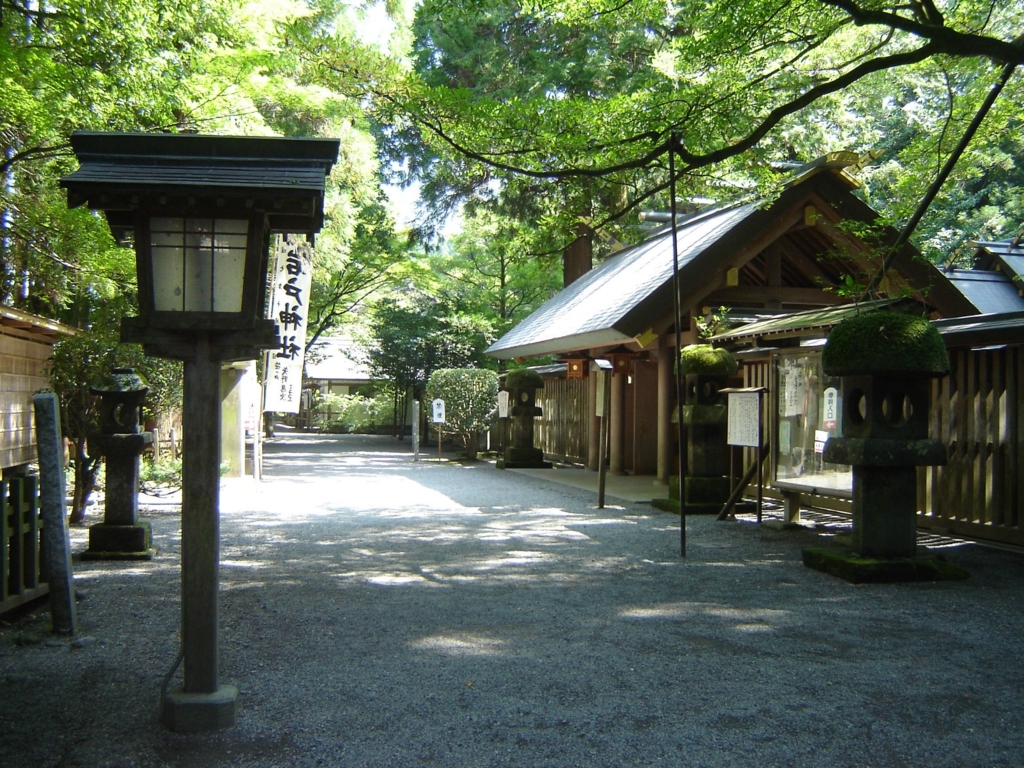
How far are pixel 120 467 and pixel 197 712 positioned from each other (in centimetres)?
442

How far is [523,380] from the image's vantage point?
19.2 m

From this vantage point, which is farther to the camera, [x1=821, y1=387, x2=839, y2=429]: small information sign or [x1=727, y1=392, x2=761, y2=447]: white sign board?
[x1=727, y1=392, x2=761, y2=447]: white sign board

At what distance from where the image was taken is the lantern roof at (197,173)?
3.87m

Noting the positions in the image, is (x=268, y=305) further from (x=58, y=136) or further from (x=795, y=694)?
(x=795, y=694)

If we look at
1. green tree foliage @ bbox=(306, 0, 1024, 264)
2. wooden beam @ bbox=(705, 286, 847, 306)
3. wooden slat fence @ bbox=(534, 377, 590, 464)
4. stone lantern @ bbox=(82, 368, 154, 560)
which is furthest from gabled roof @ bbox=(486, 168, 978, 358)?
stone lantern @ bbox=(82, 368, 154, 560)

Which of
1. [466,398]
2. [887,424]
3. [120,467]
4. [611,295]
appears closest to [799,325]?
[887,424]

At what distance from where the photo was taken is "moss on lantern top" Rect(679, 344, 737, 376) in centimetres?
1111

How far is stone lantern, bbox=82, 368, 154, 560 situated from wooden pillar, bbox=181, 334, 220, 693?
13.9 ft

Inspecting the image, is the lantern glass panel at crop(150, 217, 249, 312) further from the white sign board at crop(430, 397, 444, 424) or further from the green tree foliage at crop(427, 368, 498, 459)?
the green tree foliage at crop(427, 368, 498, 459)

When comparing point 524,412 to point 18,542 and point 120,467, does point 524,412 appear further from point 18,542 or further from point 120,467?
point 18,542

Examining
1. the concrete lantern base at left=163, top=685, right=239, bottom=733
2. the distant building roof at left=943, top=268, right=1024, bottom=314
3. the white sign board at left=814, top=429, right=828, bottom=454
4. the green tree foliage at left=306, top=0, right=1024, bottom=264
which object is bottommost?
the concrete lantern base at left=163, top=685, right=239, bottom=733

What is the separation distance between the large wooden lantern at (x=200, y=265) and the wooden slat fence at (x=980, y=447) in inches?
273

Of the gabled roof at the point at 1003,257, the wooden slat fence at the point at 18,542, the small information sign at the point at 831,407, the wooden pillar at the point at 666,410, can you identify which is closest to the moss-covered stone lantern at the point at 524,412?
the wooden pillar at the point at 666,410

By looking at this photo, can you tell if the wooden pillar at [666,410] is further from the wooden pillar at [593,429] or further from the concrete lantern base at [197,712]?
the concrete lantern base at [197,712]
